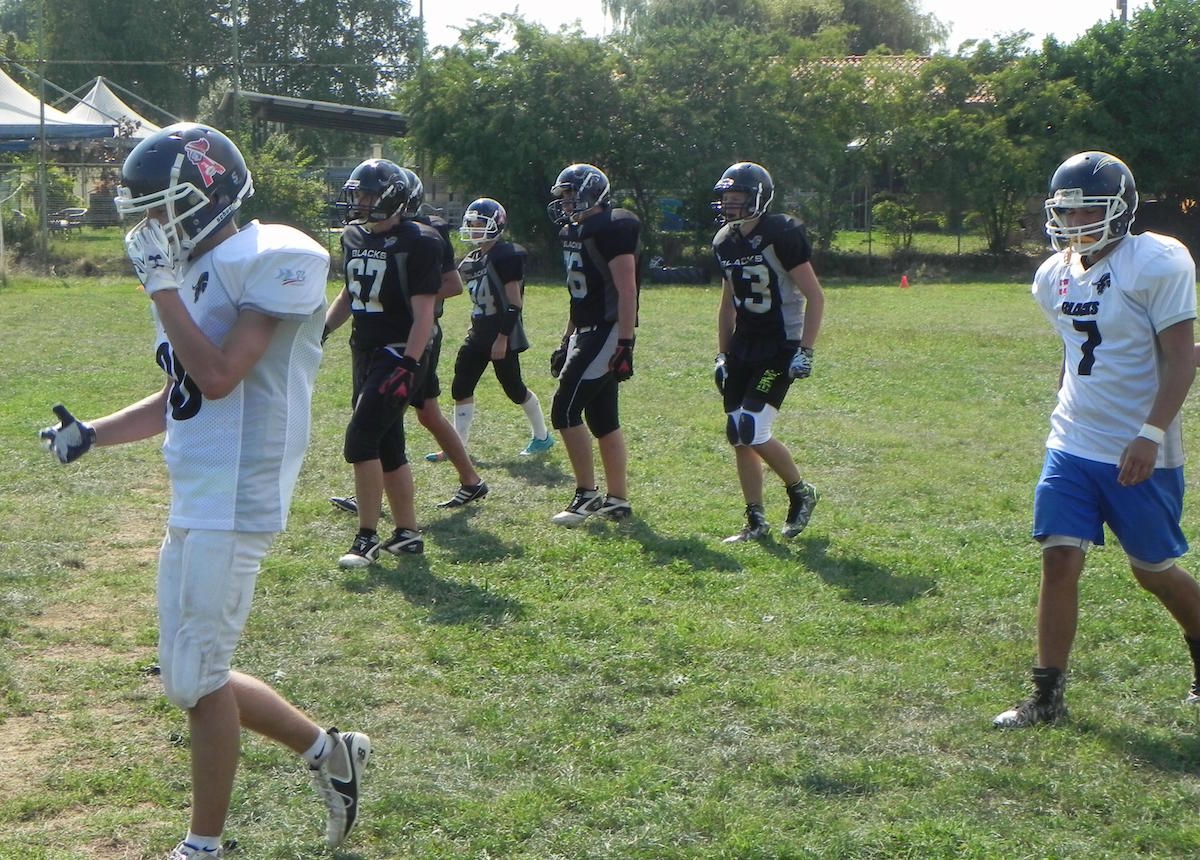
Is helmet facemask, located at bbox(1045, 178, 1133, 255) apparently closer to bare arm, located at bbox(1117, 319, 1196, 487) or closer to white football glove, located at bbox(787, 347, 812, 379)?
bare arm, located at bbox(1117, 319, 1196, 487)

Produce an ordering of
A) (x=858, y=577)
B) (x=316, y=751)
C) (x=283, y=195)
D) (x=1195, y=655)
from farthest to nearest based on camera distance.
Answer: (x=283, y=195)
(x=858, y=577)
(x=1195, y=655)
(x=316, y=751)

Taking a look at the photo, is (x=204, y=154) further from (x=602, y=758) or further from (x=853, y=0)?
(x=853, y=0)

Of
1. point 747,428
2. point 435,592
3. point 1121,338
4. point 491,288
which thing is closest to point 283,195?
point 491,288

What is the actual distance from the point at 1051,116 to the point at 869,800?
28.5 meters

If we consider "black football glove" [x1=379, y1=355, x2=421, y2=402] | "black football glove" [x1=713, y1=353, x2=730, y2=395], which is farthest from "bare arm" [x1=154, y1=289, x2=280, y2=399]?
"black football glove" [x1=713, y1=353, x2=730, y2=395]

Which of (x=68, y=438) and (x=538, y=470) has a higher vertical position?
(x=68, y=438)

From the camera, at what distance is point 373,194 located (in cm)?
676

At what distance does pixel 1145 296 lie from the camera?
4492 mm

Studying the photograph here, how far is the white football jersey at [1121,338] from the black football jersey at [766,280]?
2.56m

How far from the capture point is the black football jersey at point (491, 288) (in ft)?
30.9

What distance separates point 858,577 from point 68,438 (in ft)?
13.4

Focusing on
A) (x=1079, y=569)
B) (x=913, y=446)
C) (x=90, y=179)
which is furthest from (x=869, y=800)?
(x=90, y=179)

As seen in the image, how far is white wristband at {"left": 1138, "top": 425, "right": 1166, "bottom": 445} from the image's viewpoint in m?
4.38

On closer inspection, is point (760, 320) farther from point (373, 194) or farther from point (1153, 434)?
point (1153, 434)
